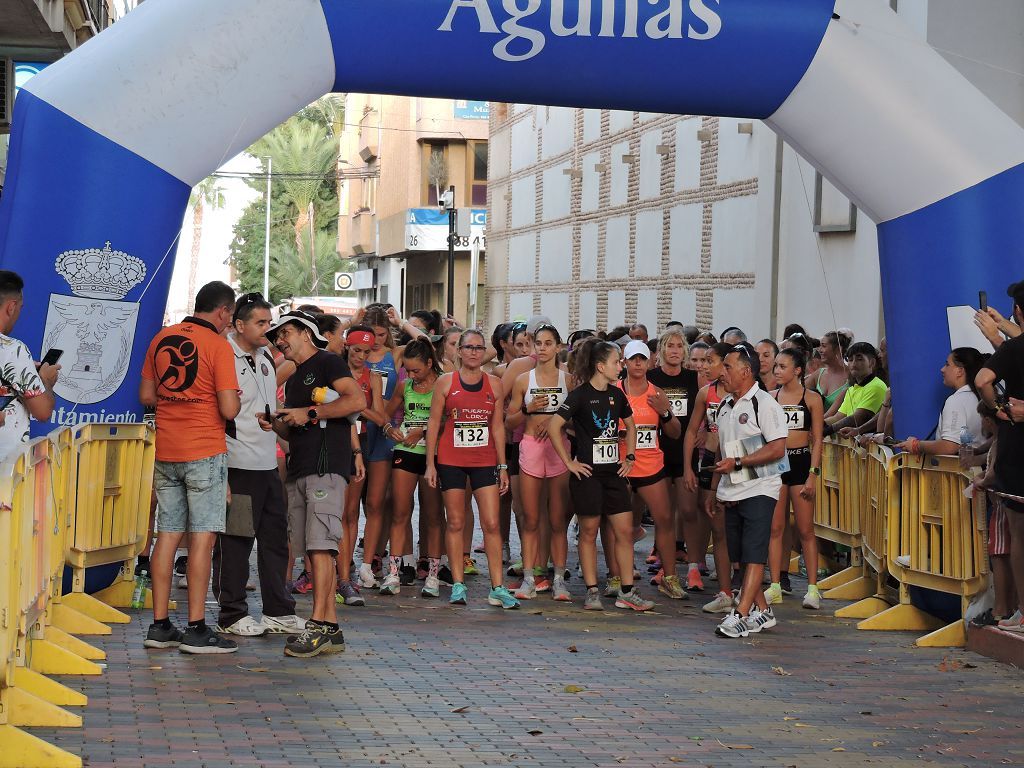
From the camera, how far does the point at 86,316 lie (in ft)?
32.6

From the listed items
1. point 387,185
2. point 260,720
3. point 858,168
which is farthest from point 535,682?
point 387,185

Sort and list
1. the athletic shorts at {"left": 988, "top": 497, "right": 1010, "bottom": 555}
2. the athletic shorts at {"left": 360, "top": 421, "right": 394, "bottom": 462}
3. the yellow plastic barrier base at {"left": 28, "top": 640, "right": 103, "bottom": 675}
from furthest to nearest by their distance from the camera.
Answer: the athletic shorts at {"left": 360, "top": 421, "right": 394, "bottom": 462} → the athletic shorts at {"left": 988, "top": 497, "right": 1010, "bottom": 555} → the yellow plastic barrier base at {"left": 28, "top": 640, "right": 103, "bottom": 675}

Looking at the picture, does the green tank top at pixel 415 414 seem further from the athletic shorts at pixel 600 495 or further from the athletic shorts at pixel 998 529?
the athletic shorts at pixel 998 529

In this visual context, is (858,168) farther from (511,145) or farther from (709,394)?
(511,145)

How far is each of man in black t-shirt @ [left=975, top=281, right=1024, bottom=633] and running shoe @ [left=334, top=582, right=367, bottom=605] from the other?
4.40m

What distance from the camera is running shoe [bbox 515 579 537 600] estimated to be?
36.4 ft

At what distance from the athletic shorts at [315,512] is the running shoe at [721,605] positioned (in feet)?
10.1

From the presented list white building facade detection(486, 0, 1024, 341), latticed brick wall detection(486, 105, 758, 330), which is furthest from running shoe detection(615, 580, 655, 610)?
latticed brick wall detection(486, 105, 758, 330)

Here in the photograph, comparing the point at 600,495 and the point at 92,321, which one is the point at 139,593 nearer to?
the point at 92,321

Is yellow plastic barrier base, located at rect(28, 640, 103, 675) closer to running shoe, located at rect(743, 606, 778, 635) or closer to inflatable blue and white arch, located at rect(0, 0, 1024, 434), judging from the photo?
inflatable blue and white arch, located at rect(0, 0, 1024, 434)

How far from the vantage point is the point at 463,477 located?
35.7 ft

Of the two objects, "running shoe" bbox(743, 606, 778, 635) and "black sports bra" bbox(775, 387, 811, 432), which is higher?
"black sports bra" bbox(775, 387, 811, 432)

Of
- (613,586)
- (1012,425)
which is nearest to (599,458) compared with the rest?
(613,586)

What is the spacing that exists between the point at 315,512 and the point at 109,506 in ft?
5.80
